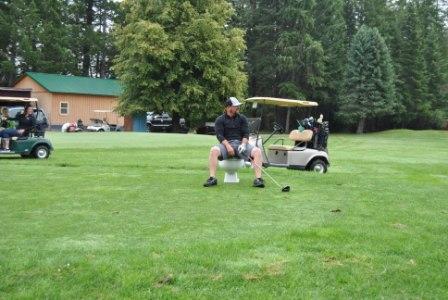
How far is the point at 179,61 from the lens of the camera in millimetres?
41844

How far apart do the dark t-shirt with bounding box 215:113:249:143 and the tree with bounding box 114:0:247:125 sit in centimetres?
3103

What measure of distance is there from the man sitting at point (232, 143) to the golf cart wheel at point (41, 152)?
716 cm

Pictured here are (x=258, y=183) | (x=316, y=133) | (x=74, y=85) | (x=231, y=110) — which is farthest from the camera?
(x=74, y=85)

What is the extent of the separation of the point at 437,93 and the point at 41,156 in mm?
46057

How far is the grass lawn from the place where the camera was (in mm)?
4129

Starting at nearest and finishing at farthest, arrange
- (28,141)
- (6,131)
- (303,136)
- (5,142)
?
(303,136) → (5,142) → (6,131) → (28,141)

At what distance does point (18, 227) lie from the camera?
19.1 feet

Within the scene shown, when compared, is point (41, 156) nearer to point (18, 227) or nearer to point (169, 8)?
point (18, 227)

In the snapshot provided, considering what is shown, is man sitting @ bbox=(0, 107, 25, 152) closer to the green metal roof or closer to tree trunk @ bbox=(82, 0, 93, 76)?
the green metal roof

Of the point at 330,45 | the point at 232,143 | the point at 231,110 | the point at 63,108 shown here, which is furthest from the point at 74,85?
the point at 232,143

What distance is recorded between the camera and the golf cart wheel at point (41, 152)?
605 inches

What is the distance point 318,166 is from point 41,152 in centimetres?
735

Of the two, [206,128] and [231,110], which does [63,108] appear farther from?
[231,110]

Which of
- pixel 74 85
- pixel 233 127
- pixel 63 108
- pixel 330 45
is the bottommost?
pixel 233 127
